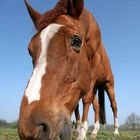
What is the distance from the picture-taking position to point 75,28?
4824 mm

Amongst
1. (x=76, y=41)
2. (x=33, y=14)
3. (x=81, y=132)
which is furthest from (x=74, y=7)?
(x=81, y=132)

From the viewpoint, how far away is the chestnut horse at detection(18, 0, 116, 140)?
3611 mm

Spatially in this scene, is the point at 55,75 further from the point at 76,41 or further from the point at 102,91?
the point at 102,91

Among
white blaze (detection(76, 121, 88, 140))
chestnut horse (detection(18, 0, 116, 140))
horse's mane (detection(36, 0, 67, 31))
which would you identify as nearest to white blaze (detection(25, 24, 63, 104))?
chestnut horse (detection(18, 0, 116, 140))

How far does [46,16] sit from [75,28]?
0.45m

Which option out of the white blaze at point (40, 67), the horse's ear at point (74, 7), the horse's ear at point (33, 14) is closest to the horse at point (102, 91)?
the horse's ear at point (33, 14)

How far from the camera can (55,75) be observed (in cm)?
418

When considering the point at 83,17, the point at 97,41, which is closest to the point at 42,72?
the point at 83,17

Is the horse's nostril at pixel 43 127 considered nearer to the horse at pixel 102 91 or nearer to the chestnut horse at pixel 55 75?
the chestnut horse at pixel 55 75

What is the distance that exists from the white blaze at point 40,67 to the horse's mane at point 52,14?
0.48ft

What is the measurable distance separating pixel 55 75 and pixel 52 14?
1.10 m

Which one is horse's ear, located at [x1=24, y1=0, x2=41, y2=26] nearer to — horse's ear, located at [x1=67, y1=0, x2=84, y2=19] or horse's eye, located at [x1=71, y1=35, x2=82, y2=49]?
horse's ear, located at [x1=67, y1=0, x2=84, y2=19]

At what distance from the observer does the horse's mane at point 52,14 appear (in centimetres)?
471

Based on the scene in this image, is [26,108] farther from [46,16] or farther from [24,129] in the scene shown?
[46,16]
